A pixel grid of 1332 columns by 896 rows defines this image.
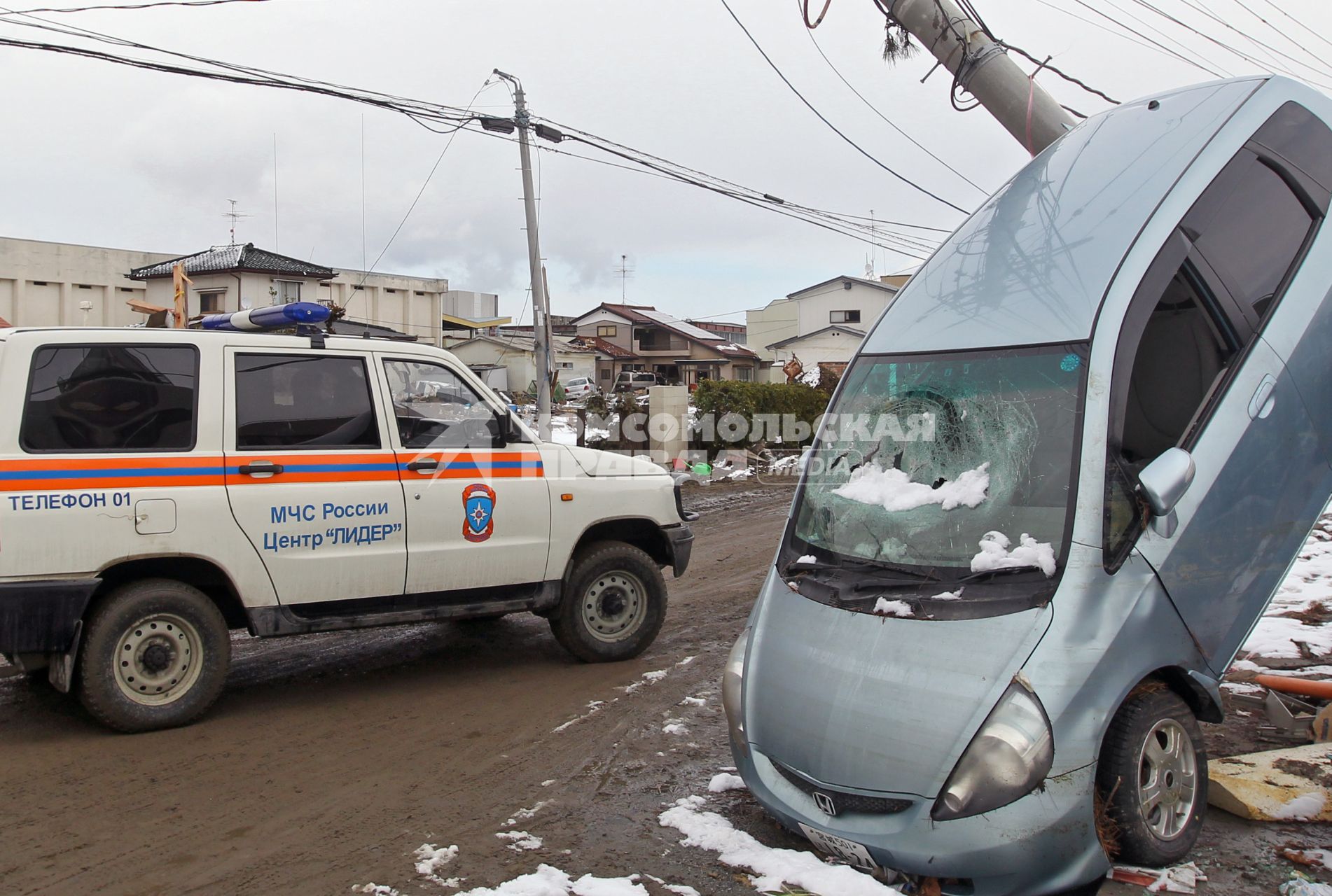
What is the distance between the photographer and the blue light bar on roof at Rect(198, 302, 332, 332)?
21.4ft

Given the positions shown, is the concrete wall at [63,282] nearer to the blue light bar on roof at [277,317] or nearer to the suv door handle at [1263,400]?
the blue light bar on roof at [277,317]

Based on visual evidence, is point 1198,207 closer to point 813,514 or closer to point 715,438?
point 813,514

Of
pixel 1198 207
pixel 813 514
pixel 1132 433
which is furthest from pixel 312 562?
pixel 1198 207

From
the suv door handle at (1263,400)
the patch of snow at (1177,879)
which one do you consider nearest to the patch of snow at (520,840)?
the patch of snow at (1177,879)

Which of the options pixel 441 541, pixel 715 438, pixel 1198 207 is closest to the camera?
pixel 1198 207

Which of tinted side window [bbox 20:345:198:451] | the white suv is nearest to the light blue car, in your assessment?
the white suv

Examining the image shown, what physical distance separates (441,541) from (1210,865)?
4.56m

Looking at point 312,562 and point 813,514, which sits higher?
point 813,514

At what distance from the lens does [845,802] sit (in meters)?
4.06

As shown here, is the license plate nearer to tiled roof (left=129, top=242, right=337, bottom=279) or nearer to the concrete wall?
tiled roof (left=129, top=242, right=337, bottom=279)

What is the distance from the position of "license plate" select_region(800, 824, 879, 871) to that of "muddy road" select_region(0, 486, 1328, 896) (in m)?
0.31

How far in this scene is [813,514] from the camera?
16.9 feet

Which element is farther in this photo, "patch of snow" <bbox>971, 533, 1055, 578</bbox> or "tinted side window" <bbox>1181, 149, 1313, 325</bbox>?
"tinted side window" <bbox>1181, 149, 1313, 325</bbox>

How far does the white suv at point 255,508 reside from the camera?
18.5ft
